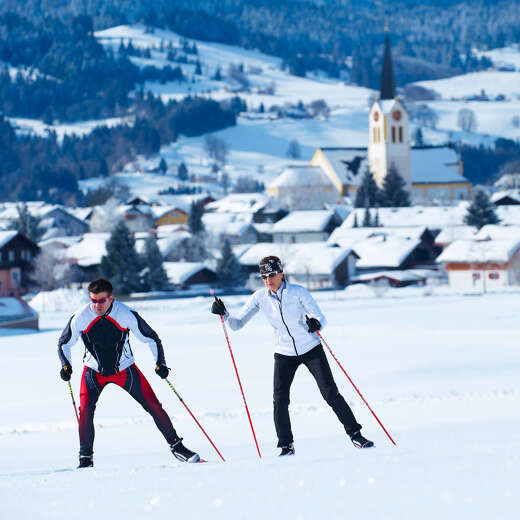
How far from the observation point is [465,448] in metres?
6.66

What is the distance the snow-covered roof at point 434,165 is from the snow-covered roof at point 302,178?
9725 millimetres

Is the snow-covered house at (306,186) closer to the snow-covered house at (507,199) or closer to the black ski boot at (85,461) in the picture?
the snow-covered house at (507,199)

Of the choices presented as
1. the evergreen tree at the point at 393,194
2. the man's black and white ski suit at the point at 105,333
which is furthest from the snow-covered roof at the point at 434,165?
the man's black and white ski suit at the point at 105,333

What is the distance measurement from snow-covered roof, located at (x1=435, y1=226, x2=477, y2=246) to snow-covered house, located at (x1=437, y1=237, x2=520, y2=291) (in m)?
8.02

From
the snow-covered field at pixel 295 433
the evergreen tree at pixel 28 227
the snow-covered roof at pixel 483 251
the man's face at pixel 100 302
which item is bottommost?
the evergreen tree at pixel 28 227

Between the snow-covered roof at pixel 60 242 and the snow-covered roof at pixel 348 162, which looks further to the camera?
the snow-covered roof at pixel 348 162

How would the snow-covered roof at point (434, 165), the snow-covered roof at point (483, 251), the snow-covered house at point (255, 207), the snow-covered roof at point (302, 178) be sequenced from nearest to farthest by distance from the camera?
the snow-covered roof at point (483, 251)
the snow-covered house at point (255, 207)
the snow-covered roof at point (302, 178)
the snow-covered roof at point (434, 165)

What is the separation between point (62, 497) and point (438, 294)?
157 feet

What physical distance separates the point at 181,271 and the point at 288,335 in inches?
2153

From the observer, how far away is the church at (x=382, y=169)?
11450 centimetres

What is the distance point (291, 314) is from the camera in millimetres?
7559

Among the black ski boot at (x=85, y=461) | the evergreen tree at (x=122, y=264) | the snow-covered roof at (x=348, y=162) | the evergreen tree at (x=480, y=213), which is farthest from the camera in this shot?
the snow-covered roof at (x=348, y=162)

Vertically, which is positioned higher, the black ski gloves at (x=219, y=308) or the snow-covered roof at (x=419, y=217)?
the black ski gloves at (x=219, y=308)

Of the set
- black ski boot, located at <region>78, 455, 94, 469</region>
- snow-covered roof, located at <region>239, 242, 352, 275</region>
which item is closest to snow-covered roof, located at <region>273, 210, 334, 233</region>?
snow-covered roof, located at <region>239, 242, 352, 275</region>
